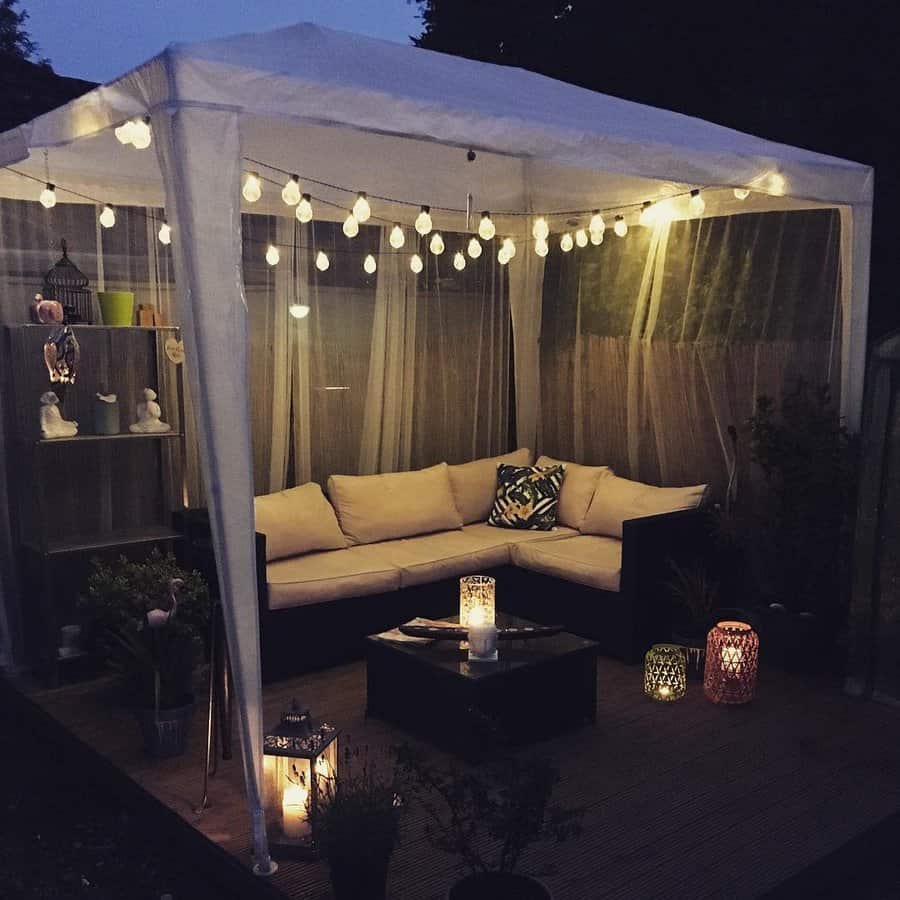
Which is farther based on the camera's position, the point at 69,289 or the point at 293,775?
the point at 69,289

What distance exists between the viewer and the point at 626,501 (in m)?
5.32

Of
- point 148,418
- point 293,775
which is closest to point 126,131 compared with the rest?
point 148,418

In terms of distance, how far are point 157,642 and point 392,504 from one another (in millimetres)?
1915

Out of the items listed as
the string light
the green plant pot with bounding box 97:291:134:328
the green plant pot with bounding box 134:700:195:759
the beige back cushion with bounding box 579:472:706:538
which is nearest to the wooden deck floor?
the green plant pot with bounding box 134:700:195:759

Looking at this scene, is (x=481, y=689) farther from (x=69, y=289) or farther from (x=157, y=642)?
(x=69, y=289)

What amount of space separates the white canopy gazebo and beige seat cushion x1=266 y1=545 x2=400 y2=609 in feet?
5.22

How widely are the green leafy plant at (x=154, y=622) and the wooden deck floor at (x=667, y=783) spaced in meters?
0.25

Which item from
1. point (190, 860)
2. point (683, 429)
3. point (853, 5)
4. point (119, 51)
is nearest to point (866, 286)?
point (683, 429)

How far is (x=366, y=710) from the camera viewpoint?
13.5 ft

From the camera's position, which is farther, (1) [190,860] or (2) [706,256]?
(2) [706,256]

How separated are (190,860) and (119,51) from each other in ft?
265

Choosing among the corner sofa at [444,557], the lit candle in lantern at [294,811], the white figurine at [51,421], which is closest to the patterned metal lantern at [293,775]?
the lit candle in lantern at [294,811]

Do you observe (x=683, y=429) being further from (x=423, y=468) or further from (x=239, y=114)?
(x=239, y=114)

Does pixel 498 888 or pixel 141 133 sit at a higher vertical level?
pixel 141 133
